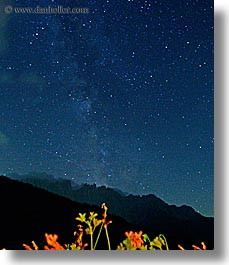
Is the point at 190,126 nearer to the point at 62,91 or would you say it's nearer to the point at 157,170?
the point at 157,170

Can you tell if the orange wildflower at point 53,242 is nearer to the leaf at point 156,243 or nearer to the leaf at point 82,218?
the leaf at point 82,218

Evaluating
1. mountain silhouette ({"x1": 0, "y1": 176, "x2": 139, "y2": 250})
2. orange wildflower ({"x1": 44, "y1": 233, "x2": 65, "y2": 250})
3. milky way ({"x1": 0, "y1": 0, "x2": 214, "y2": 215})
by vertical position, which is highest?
milky way ({"x1": 0, "y1": 0, "x2": 214, "y2": 215})

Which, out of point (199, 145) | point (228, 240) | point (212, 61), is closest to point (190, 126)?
point (199, 145)

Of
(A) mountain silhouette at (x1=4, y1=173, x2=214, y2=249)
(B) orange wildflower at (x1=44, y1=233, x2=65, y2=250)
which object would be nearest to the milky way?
(A) mountain silhouette at (x1=4, y1=173, x2=214, y2=249)

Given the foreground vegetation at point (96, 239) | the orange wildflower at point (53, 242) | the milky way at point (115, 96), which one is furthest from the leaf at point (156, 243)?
the orange wildflower at point (53, 242)

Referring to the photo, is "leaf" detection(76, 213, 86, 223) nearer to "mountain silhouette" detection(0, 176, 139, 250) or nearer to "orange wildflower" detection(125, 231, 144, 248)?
"mountain silhouette" detection(0, 176, 139, 250)
